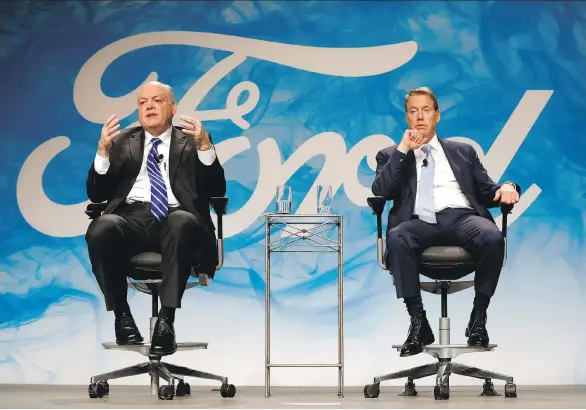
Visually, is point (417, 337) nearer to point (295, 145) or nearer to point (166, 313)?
point (166, 313)

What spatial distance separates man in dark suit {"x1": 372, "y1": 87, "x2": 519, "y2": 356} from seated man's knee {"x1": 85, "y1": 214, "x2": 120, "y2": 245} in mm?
1321

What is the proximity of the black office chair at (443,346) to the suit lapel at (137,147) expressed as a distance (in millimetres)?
1207

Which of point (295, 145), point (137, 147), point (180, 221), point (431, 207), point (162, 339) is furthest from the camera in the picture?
point (295, 145)

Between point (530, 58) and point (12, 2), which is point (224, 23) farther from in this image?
point (530, 58)

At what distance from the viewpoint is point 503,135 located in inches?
243

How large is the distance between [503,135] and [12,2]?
130 inches

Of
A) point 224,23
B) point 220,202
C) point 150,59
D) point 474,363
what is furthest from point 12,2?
point 474,363

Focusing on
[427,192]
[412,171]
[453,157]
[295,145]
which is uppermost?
[295,145]

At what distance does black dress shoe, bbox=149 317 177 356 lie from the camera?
445 centimetres

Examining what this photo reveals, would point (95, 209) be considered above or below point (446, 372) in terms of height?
above

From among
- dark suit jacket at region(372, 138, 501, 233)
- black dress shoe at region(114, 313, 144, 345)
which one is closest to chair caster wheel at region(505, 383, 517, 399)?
dark suit jacket at region(372, 138, 501, 233)

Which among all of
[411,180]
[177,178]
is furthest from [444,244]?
[177,178]

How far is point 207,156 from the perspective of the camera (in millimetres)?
4918

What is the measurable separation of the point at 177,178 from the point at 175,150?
0.16 metres
